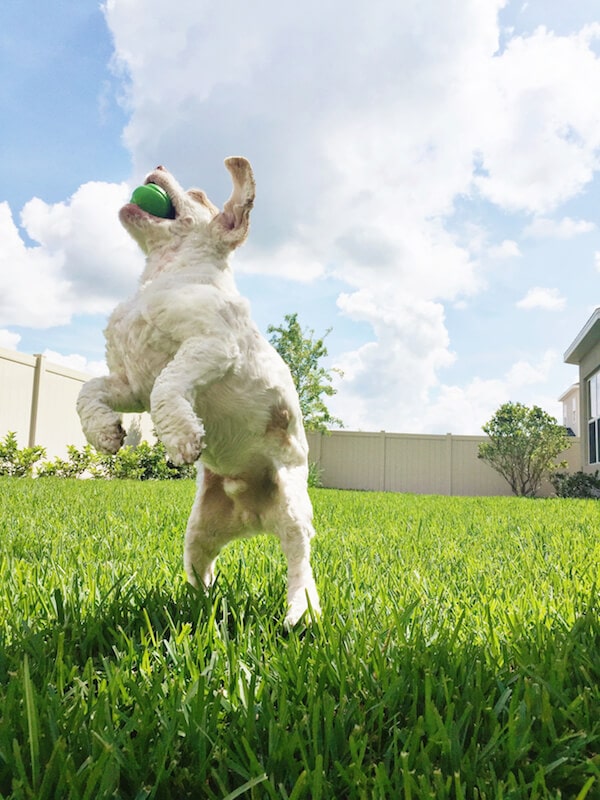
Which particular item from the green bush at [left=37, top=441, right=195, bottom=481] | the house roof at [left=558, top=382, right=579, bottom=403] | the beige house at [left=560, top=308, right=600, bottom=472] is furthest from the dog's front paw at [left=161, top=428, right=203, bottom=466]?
the house roof at [left=558, top=382, right=579, bottom=403]

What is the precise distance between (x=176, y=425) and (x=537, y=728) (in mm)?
1098

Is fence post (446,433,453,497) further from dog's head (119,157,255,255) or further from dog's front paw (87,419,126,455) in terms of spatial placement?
dog's front paw (87,419,126,455)

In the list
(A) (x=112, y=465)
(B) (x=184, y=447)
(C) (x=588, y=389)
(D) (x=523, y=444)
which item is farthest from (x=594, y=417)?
(B) (x=184, y=447)

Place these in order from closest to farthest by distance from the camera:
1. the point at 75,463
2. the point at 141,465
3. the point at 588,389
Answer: the point at 75,463
the point at 141,465
the point at 588,389

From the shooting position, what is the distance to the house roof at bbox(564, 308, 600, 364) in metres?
13.7

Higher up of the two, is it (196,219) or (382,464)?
(382,464)

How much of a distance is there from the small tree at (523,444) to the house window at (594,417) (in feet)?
2.61

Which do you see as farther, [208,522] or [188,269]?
[208,522]

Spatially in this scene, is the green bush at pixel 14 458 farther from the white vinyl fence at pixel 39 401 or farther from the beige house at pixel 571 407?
the beige house at pixel 571 407

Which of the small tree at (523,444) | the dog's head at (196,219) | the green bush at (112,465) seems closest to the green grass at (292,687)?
the dog's head at (196,219)

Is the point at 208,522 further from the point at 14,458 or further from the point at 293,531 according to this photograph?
the point at 14,458

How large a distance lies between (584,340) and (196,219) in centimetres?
1554

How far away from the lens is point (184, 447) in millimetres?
1409

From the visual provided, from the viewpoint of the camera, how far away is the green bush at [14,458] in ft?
34.5
